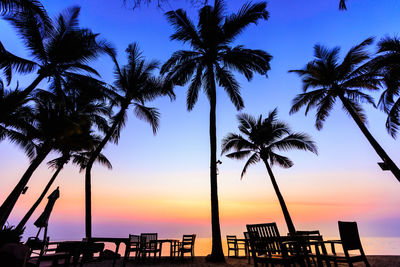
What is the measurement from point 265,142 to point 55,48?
13.4m

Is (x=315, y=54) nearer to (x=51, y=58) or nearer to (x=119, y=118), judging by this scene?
(x=119, y=118)

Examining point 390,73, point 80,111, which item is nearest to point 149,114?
point 80,111

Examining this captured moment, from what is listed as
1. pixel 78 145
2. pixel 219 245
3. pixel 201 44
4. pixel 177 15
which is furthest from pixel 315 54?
pixel 78 145

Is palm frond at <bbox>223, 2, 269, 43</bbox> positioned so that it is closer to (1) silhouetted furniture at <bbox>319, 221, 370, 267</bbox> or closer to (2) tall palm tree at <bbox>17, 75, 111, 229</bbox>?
(2) tall palm tree at <bbox>17, 75, 111, 229</bbox>

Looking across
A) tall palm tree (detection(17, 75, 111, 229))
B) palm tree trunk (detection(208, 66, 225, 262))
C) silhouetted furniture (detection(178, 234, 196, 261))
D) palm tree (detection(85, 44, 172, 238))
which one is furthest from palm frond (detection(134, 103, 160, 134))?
silhouetted furniture (detection(178, 234, 196, 261))

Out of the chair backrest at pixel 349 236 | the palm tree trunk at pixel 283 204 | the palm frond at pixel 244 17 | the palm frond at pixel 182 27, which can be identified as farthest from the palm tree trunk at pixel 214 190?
the palm tree trunk at pixel 283 204

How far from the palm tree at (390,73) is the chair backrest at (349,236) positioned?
787cm

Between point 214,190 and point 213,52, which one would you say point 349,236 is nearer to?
point 214,190

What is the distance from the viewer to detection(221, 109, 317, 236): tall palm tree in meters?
13.9

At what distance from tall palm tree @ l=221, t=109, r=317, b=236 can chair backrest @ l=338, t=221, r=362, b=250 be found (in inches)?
378

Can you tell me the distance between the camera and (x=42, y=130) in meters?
11.1

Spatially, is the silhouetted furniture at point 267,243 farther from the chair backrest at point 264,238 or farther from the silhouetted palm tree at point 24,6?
the silhouetted palm tree at point 24,6

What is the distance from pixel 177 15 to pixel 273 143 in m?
10.5

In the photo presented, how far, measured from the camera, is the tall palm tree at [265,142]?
13920 millimetres
